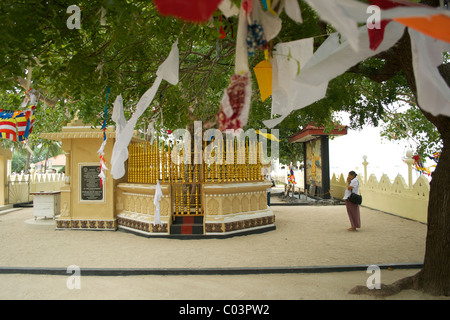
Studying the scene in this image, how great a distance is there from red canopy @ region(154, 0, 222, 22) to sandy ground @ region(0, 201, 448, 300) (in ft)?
12.8

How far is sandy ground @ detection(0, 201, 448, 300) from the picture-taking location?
15.1 feet

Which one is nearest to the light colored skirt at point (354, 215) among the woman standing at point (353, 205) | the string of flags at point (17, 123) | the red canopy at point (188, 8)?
the woman standing at point (353, 205)

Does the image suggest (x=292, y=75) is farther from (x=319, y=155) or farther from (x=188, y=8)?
(x=319, y=155)

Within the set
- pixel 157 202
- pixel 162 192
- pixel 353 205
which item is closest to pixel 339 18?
pixel 157 202

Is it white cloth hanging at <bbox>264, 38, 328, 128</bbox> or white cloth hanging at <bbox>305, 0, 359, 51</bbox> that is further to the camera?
white cloth hanging at <bbox>264, 38, 328, 128</bbox>

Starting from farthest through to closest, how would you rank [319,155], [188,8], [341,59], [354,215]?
[319,155]
[354,215]
[341,59]
[188,8]

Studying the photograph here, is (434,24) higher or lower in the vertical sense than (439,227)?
higher

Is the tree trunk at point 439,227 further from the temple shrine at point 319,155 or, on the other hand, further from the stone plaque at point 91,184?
the temple shrine at point 319,155

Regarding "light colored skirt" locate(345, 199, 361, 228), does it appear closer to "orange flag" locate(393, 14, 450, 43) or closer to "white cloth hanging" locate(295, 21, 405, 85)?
"white cloth hanging" locate(295, 21, 405, 85)

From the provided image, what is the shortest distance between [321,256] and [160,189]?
169 inches

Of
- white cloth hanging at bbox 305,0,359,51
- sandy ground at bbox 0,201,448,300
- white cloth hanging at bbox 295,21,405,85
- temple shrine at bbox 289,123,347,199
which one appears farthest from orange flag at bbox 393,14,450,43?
temple shrine at bbox 289,123,347,199

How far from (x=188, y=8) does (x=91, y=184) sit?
9498 millimetres

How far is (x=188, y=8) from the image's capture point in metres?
1.48

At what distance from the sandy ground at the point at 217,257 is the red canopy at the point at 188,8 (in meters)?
3.90
